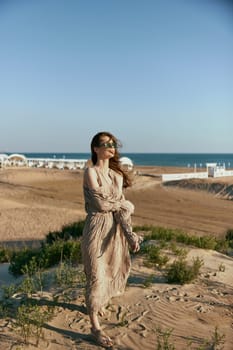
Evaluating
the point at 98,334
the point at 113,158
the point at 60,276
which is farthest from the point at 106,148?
the point at 60,276

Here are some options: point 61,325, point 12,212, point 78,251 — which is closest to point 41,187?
point 12,212

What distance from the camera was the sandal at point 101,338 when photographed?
432 cm

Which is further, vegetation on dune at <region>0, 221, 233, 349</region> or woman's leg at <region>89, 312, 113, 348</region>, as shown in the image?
vegetation on dune at <region>0, 221, 233, 349</region>

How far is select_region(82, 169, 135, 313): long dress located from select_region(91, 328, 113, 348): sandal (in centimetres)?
23

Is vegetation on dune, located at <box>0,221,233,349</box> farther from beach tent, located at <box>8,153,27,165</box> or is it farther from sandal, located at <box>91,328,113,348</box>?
beach tent, located at <box>8,153,27,165</box>

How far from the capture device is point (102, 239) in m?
4.66

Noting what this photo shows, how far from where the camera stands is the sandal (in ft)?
14.2

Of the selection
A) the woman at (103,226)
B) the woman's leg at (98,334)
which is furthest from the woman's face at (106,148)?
the woman's leg at (98,334)

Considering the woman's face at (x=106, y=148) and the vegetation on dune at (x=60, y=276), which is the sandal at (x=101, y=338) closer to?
the vegetation on dune at (x=60, y=276)

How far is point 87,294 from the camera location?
4598 mm

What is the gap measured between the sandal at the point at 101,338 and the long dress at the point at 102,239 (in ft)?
0.75

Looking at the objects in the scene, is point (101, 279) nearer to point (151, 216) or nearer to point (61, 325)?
point (61, 325)

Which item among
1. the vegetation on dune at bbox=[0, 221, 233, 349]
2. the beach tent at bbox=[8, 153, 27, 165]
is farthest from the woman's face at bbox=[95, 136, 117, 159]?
the beach tent at bbox=[8, 153, 27, 165]

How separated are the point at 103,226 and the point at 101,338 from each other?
3.90 ft
